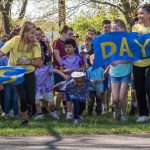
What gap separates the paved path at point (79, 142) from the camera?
696 cm

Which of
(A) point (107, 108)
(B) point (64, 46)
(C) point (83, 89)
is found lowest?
(A) point (107, 108)

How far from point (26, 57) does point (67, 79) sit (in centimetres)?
122

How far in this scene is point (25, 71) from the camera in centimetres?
876

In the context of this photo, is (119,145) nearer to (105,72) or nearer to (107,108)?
(105,72)

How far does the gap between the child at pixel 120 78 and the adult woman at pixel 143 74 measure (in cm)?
22

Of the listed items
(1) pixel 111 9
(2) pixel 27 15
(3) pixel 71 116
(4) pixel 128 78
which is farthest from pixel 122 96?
(2) pixel 27 15

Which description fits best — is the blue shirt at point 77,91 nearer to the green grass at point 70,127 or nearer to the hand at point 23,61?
the green grass at point 70,127

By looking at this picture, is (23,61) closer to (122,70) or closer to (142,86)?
(122,70)

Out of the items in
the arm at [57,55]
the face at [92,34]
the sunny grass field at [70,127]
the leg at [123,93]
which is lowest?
the sunny grass field at [70,127]

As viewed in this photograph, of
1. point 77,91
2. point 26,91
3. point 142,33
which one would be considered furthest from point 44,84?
point 142,33

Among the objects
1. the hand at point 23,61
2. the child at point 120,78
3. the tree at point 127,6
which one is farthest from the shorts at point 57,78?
the tree at point 127,6

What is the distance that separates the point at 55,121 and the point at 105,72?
158 cm

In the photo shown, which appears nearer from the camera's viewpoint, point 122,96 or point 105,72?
point 122,96

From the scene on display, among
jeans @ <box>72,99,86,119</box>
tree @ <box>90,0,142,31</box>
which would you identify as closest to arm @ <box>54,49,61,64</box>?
jeans @ <box>72,99,86,119</box>
